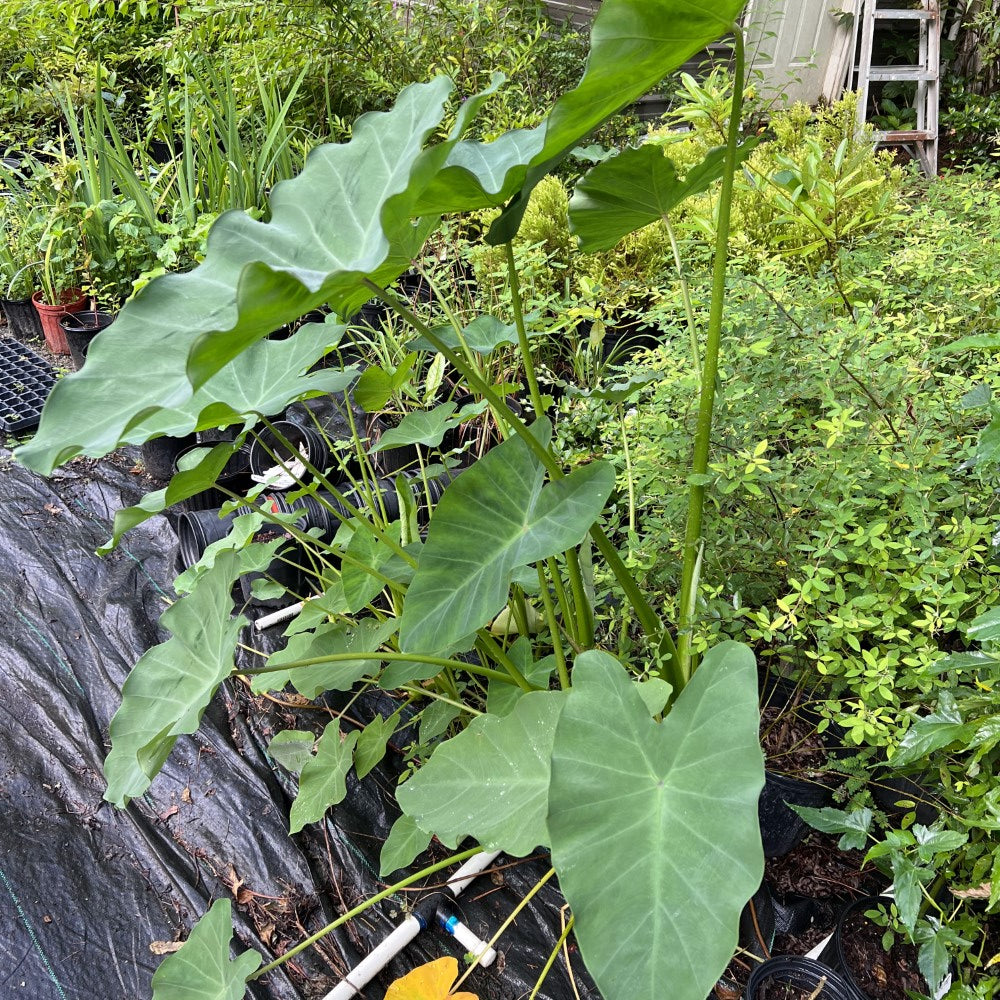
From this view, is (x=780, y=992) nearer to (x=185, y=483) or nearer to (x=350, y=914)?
(x=350, y=914)

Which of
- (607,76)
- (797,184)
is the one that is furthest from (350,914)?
(797,184)

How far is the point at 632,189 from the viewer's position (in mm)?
1161

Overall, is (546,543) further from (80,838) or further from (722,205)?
(80,838)

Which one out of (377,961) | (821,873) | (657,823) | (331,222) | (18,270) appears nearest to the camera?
(657,823)

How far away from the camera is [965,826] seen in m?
1.05

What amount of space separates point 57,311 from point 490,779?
119 inches

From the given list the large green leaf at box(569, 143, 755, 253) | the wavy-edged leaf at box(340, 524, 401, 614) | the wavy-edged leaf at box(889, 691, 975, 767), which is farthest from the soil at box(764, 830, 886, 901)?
the large green leaf at box(569, 143, 755, 253)

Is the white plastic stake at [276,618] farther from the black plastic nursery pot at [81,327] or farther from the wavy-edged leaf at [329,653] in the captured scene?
the black plastic nursery pot at [81,327]

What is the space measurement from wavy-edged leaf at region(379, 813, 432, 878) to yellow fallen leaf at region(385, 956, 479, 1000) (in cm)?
15

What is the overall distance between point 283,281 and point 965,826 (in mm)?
1102

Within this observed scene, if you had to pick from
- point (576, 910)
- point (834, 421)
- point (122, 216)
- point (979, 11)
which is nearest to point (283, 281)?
point (576, 910)

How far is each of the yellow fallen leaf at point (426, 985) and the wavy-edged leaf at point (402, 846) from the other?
0.15 m

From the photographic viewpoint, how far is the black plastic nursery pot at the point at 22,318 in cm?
339

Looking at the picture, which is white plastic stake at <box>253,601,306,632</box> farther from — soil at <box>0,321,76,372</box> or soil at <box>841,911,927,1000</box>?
soil at <box>0,321,76,372</box>
